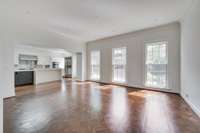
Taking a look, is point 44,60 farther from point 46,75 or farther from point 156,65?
point 156,65

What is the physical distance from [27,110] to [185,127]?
3629 millimetres

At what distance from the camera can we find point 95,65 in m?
8.05

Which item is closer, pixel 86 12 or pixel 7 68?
pixel 86 12

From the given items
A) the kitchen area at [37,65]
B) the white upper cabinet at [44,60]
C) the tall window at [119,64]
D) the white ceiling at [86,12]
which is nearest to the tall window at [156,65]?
the white ceiling at [86,12]

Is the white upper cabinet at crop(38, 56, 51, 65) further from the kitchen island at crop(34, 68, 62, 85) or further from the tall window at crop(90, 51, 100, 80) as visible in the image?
the tall window at crop(90, 51, 100, 80)

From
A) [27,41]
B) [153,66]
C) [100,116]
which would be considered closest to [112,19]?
[153,66]

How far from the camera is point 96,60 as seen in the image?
8000mm

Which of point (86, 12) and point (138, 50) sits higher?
point (86, 12)

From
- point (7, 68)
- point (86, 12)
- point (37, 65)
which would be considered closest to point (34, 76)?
point (37, 65)

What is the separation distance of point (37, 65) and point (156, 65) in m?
8.66

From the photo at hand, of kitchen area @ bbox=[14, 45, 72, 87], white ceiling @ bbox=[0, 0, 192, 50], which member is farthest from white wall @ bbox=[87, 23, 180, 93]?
kitchen area @ bbox=[14, 45, 72, 87]

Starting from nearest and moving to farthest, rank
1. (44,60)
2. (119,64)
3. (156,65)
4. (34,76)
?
(156,65), (119,64), (34,76), (44,60)

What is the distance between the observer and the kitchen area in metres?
6.89

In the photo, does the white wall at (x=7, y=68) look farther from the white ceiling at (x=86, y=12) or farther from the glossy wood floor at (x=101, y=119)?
the glossy wood floor at (x=101, y=119)
